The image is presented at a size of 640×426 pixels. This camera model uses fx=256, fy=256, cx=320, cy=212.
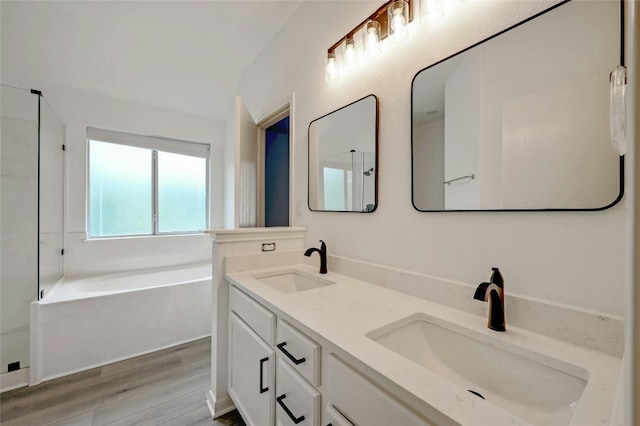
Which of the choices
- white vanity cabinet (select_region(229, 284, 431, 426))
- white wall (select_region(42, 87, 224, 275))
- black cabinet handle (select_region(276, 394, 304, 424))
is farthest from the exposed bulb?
white wall (select_region(42, 87, 224, 275))

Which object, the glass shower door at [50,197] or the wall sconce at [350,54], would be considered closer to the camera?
the wall sconce at [350,54]

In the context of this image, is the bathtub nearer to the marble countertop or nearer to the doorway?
the doorway

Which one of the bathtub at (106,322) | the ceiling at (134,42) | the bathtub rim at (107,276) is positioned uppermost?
the ceiling at (134,42)

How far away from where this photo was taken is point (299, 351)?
2.94ft

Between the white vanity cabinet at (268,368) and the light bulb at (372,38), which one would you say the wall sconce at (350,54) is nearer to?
the light bulb at (372,38)

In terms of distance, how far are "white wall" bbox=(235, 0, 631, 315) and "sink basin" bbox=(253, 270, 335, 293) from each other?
234mm

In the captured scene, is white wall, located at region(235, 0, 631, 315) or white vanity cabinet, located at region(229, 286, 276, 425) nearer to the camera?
white wall, located at region(235, 0, 631, 315)

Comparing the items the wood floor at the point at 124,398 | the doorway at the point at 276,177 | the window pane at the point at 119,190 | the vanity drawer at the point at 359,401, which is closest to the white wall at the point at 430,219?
the vanity drawer at the point at 359,401

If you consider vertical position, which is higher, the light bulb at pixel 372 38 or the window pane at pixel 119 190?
the light bulb at pixel 372 38

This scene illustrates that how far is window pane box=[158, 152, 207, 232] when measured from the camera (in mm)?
3355

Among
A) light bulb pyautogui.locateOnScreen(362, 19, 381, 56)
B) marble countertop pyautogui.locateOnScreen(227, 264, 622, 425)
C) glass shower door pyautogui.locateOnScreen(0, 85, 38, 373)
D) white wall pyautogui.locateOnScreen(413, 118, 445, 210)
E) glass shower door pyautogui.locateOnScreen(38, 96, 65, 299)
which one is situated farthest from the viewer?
glass shower door pyautogui.locateOnScreen(38, 96, 65, 299)

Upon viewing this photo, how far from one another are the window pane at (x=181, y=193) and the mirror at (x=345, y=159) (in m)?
2.41

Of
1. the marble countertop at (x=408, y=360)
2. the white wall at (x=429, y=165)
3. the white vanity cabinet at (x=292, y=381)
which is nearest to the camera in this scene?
the marble countertop at (x=408, y=360)

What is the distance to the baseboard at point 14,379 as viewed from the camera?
178cm
